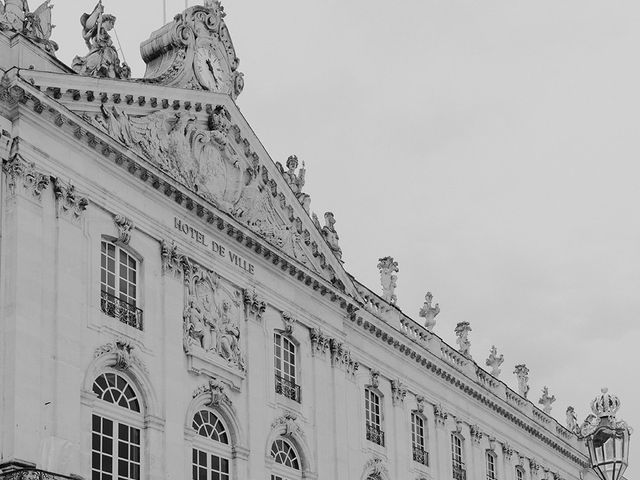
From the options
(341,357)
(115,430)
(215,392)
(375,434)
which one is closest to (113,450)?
(115,430)

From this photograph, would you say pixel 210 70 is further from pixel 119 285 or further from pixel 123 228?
pixel 119 285

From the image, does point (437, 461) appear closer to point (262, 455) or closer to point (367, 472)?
point (367, 472)

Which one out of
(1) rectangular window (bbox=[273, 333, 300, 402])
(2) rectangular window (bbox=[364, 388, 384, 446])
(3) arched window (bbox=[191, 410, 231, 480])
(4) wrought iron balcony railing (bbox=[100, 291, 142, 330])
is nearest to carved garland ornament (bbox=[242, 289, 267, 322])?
(1) rectangular window (bbox=[273, 333, 300, 402])

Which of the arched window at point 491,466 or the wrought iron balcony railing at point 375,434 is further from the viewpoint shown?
the arched window at point 491,466

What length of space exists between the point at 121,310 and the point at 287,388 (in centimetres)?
718

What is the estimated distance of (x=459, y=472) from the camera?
44031 mm

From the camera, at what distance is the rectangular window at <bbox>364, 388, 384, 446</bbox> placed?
127 ft

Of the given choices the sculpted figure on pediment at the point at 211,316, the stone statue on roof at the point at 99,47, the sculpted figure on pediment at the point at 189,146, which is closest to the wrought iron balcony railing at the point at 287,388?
the sculpted figure on pediment at the point at 211,316

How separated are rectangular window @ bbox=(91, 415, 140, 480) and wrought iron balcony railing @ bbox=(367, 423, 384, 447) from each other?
1161cm

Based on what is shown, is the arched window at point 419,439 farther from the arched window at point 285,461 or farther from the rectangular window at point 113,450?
the rectangular window at point 113,450

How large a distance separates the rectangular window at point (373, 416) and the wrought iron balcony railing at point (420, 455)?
2.25 meters

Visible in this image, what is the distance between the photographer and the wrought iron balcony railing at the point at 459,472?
4369 centimetres

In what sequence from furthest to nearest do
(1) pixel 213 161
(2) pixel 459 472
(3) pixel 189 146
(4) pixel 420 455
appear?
(2) pixel 459 472 < (4) pixel 420 455 < (1) pixel 213 161 < (3) pixel 189 146

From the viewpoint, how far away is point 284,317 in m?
34.7
